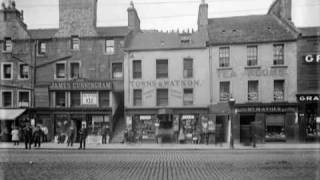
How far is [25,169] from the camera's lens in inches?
477

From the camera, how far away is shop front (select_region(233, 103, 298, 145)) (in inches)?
1074

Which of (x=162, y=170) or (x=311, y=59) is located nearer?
(x=162, y=170)

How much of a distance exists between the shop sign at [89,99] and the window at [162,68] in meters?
6.18

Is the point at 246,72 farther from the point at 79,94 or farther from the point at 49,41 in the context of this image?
the point at 49,41

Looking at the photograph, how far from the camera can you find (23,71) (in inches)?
1230

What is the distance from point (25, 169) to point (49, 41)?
70.3 feet

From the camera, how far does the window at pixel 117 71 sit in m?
30.5

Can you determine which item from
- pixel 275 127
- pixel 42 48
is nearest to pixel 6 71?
pixel 42 48

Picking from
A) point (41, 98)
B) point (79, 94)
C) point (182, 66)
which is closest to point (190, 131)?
point (182, 66)

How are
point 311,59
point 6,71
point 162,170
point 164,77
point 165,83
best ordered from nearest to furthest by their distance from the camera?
point 162,170 < point 311,59 < point 165,83 < point 164,77 < point 6,71

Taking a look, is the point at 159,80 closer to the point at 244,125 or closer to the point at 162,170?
the point at 244,125

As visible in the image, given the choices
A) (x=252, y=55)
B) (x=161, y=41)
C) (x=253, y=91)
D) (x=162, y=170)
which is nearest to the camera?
(x=162, y=170)

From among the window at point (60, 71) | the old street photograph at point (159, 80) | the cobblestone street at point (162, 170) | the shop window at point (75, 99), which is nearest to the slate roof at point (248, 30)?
the old street photograph at point (159, 80)

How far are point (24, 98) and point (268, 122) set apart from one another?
2252cm
